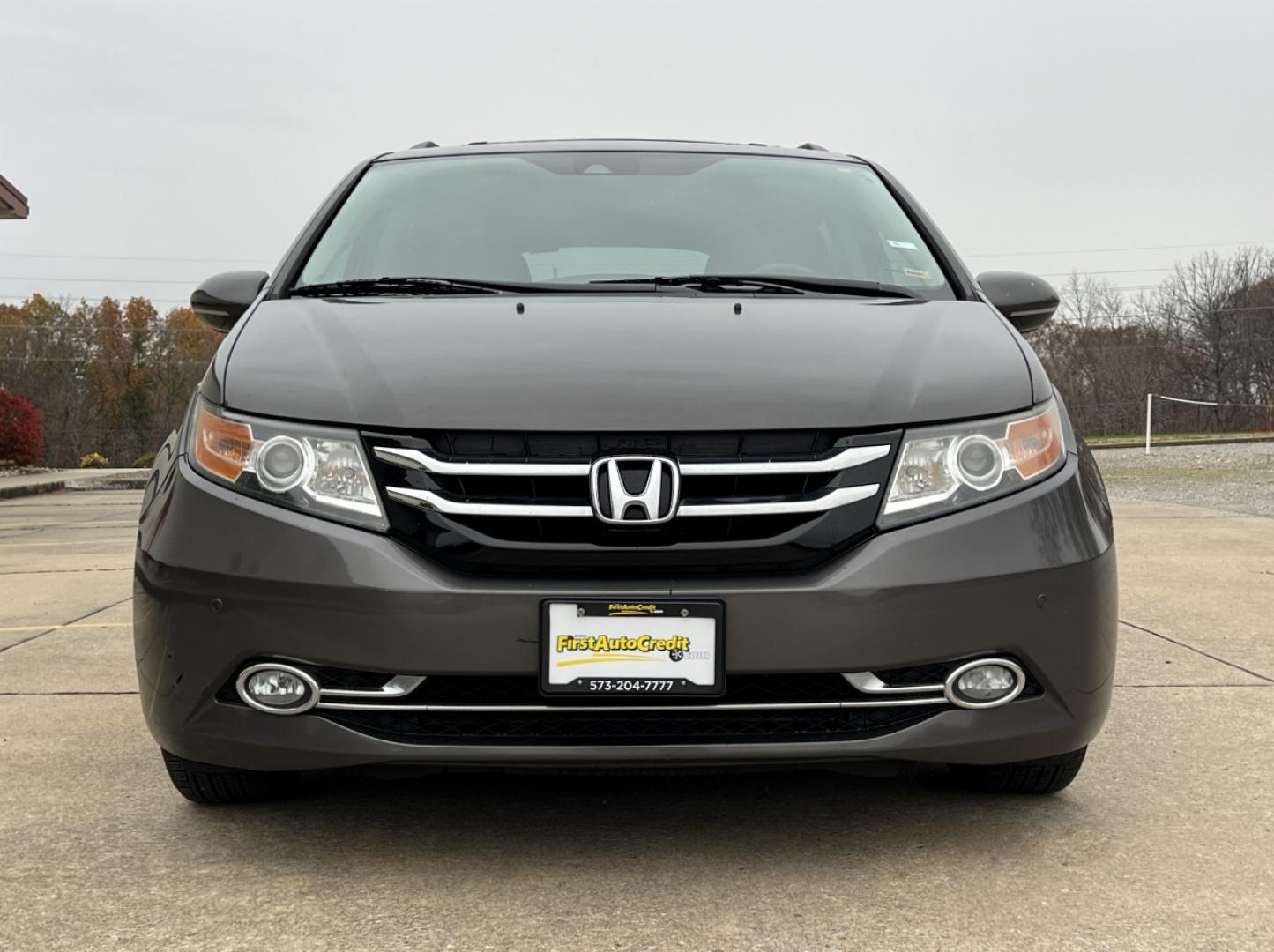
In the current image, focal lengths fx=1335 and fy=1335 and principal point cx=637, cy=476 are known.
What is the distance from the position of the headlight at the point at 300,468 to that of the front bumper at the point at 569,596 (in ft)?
0.11

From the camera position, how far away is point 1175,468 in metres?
18.5

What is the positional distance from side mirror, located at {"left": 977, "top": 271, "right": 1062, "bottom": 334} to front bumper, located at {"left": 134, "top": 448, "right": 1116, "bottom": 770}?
1.12 meters

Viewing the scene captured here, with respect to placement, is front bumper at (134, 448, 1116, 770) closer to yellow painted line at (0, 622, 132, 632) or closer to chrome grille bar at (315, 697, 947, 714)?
chrome grille bar at (315, 697, 947, 714)

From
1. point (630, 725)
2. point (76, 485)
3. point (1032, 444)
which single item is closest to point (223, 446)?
point (630, 725)

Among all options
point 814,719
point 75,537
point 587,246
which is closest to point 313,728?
point 814,719

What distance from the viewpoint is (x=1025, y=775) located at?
108 inches

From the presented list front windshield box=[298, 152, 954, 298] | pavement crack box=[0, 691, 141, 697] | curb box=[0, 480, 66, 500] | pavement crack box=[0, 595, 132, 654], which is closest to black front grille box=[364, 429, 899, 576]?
front windshield box=[298, 152, 954, 298]

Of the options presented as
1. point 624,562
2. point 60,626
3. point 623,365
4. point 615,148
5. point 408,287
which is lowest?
point 60,626

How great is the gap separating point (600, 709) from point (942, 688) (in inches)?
23.0

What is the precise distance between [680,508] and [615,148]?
1.85 metres

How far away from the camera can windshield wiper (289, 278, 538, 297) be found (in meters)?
3.00

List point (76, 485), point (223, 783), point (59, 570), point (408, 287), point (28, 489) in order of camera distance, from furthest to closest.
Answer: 1. point (76, 485)
2. point (28, 489)
3. point (59, 570)
4. point (408, 287)
5. point (223, 783)

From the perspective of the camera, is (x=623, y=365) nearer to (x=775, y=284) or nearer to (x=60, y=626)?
(x=775, y=284)

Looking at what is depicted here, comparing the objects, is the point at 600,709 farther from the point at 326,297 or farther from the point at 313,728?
the point at 326,297
